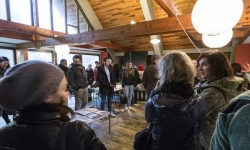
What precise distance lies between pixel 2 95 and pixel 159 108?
0.79 meters

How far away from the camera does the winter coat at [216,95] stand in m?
1.01

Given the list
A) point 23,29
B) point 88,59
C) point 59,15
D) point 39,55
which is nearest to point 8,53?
point 39,55

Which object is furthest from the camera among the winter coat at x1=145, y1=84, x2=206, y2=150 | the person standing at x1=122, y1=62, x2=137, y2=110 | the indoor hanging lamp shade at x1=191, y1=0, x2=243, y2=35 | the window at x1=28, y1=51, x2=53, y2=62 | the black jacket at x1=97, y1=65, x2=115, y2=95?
the window at x1=28, y1=51, x2=53, y2=62

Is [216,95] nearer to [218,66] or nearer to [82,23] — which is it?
[218,66]

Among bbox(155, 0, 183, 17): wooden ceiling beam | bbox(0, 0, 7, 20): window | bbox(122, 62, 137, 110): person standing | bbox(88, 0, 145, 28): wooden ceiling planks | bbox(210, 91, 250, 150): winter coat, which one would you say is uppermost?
bbox(88, 0, 145, 28): wooden ceiling planks

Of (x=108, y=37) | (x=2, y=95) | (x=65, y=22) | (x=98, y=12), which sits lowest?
(x=2, y=95)

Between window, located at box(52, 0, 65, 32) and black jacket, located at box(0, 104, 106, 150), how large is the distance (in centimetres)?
639

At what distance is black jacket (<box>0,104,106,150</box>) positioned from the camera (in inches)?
23.1

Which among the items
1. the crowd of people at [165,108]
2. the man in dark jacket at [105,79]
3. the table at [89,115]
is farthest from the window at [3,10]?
the crowd of people at [165,108]

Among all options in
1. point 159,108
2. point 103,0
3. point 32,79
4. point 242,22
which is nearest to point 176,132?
point 159,108

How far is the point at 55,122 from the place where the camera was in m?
0.60

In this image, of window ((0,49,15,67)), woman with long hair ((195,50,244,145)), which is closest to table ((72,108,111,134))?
woman with long hair ((195,50,244,145))

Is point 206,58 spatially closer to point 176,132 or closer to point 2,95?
point 176,132

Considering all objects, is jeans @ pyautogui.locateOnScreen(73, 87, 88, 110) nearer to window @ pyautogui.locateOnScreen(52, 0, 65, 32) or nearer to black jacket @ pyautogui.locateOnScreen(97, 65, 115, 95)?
black jacket @ pyautogui.locateOnScreen(97, 65, 115, 95)
